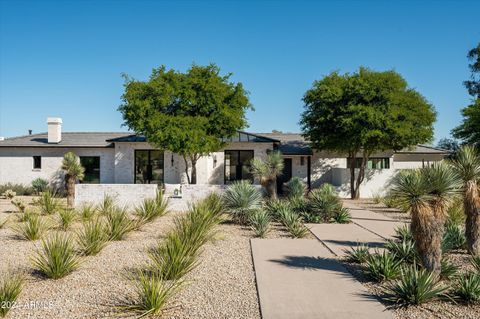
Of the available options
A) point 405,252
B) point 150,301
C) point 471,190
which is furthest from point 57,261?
point 471,190

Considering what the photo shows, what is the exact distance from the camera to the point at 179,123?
1942 centimetres

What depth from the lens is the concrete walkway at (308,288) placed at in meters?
5.46

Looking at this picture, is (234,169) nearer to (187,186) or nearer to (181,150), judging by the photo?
(181,150)

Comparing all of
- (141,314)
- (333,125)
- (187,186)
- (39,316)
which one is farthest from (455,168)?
(333,125)

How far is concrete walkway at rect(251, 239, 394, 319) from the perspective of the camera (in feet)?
17.9

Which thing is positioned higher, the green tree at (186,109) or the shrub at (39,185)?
the green tree at (186,109)

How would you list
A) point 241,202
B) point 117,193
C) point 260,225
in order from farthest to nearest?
1. point 117,193
2. point 241,202
3. point 260,225

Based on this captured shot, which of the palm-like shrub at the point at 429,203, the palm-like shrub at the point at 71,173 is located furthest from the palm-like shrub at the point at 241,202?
the palm-like shrub at the point at 71,173

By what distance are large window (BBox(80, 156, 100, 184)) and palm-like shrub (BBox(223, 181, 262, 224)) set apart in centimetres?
1448

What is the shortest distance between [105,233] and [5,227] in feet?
16.0

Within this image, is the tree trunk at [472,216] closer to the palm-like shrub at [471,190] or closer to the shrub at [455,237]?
the palm-like shrub at [471,190]

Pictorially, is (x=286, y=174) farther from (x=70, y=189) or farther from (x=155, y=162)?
(x=70, y=189)

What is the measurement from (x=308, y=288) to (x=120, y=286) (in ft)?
11.1

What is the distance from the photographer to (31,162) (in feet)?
82.9
